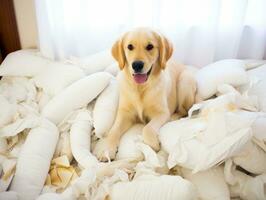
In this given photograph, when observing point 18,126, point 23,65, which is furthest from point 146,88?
point 23,65

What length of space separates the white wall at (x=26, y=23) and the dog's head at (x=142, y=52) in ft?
3.10

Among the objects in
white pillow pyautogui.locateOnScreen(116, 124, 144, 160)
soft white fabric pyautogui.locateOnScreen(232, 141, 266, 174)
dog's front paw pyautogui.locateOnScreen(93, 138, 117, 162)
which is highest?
soft white fabric pyautogui.locateOnScreen(232, 141, 266, 174)

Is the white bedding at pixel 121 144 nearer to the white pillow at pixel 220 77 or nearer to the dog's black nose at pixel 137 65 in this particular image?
the white pillow at pixel 220 77

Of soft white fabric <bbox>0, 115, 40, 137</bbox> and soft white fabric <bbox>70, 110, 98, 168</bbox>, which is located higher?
soft white fabric <bbox>0, 115, 40, 137</bbox>

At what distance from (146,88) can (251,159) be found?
2.04 feet

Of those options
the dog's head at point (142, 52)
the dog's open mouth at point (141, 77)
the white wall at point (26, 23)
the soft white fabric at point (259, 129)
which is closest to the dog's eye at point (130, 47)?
the dog's head at point (142, 52)

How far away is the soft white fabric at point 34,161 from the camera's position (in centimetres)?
111

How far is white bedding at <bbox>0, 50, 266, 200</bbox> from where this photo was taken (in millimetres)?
1069

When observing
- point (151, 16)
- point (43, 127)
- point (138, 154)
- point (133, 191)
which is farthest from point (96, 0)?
point (133, 191)

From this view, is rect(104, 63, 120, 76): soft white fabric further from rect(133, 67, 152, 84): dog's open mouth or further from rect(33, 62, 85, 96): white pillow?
rect(133, 67, 152, 84): dog's open mouth

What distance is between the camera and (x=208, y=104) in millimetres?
1396

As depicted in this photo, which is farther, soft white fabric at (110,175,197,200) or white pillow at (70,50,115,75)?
white pillow at (70,50,115,75)

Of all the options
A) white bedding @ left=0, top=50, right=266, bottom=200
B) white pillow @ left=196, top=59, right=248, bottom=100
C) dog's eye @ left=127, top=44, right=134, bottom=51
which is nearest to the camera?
white bedding @ left=0, top=50, right=266, bottom=200

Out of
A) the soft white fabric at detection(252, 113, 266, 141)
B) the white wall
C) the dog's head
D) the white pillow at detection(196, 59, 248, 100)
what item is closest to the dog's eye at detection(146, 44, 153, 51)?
the dog's head
